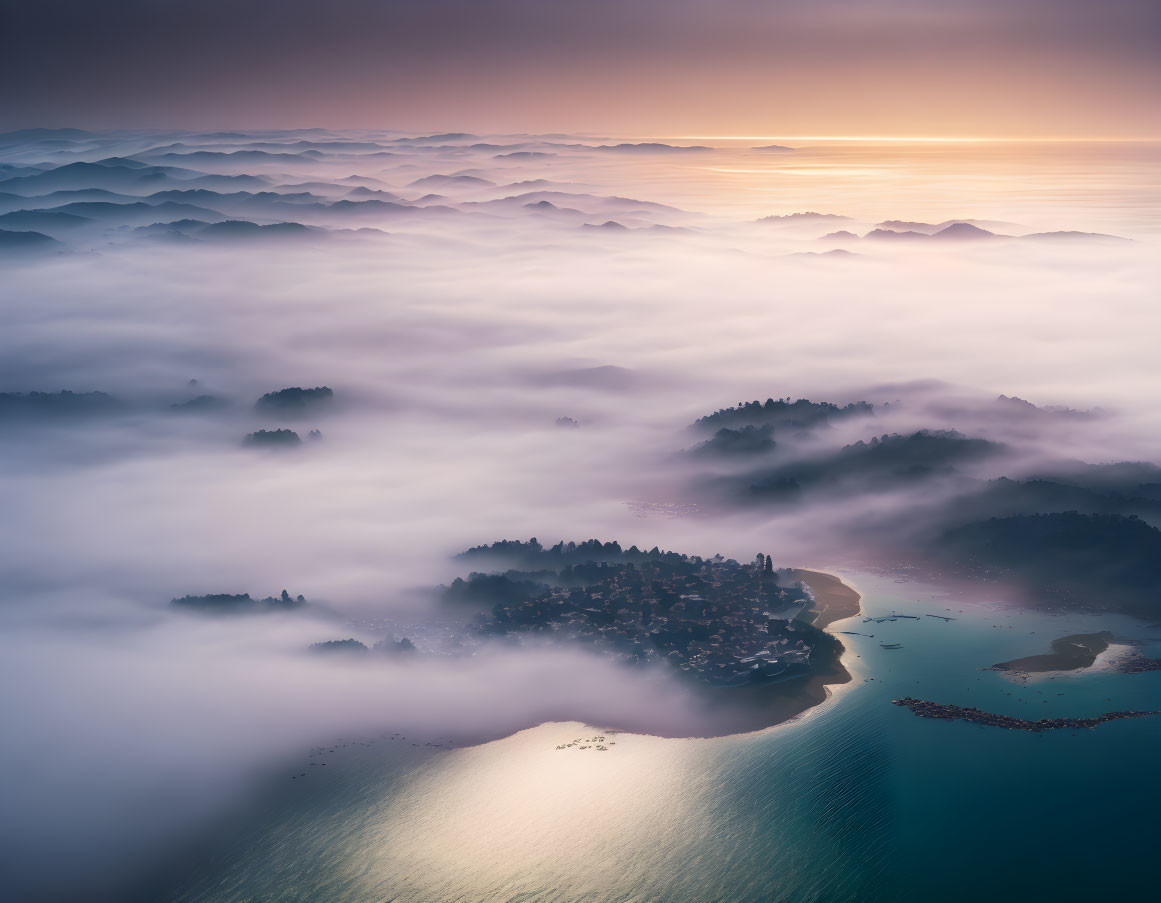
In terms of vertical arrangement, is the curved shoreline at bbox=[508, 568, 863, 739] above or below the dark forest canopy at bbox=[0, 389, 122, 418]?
below

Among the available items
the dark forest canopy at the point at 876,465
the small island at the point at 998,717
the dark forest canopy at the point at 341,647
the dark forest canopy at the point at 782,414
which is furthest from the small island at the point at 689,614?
the dark forest canopy at the point at 782,414

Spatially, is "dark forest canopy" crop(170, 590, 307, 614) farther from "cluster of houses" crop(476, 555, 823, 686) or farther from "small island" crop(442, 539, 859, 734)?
"cluster of houses" crop(476, 555, 823, 686)

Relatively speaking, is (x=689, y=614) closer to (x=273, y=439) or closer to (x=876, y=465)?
(x=876, y=465)

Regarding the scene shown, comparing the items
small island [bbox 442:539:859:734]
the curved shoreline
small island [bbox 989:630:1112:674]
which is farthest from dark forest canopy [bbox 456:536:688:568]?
small island [bbox 989:630:1112:674]

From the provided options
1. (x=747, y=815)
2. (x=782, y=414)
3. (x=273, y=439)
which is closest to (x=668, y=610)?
(x=747, y=815)

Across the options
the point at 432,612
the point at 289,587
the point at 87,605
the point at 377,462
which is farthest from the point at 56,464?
the point at 432,612
